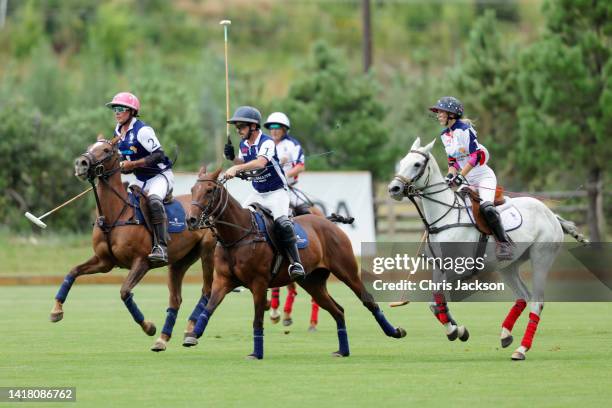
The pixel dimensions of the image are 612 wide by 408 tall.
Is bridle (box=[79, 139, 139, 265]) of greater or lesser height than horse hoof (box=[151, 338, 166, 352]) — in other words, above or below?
above

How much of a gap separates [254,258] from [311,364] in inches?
47.6

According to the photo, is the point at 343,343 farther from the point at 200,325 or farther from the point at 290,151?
the point at 290,151

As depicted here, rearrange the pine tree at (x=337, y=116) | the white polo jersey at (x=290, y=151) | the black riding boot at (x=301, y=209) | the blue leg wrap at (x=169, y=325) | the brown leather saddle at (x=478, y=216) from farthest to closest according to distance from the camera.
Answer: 1. the pine tree at (x=337, y=116)
2. the white polo jersey at (x=290, y=151)
3. the black riding boot at (x=301, y=209)
4. the brown leather saddle at (x=478, y=216)
5. the blue leg wrap at (x=169, y=325)

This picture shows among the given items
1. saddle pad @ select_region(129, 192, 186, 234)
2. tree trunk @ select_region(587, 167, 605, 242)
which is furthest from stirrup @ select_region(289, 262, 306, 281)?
tree trunk @ select_region(587, 167, 605, 242)

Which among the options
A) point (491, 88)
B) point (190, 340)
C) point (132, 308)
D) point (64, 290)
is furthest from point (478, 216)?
point (491, 88)

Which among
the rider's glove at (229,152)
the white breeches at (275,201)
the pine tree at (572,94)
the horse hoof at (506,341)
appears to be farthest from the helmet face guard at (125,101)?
the pine tree at (572,94)

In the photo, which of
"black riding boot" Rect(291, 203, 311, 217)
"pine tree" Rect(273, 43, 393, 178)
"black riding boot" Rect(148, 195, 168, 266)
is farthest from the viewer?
"pine tree" Rect(273, 43, 393, 178)

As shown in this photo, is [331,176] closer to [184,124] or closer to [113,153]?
[184,124]

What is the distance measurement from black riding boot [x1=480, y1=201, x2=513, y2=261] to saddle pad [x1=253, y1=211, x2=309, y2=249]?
199 centimetres

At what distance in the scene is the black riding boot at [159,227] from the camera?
14.2 m

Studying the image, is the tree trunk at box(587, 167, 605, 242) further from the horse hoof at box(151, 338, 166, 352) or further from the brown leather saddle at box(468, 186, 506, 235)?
the horse hoof at box(151, 338, 166, 352)

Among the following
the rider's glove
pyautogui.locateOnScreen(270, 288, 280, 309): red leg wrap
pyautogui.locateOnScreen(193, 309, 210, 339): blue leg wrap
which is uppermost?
the rider's glove

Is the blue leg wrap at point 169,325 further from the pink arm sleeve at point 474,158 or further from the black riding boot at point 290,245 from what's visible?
the pink arm sleeve at point 474,158

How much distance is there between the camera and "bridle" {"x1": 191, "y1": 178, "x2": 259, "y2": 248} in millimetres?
12156
